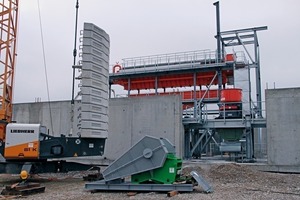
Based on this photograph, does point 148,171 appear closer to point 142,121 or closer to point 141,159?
point 141,159

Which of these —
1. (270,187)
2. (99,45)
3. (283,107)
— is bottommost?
(270,187)

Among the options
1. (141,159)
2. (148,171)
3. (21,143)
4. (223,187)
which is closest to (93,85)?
(21,143)

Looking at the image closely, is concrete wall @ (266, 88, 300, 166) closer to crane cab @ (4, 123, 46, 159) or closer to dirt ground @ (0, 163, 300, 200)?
dirt ground @ (0, 163, 300, 200)

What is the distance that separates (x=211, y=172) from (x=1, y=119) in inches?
344

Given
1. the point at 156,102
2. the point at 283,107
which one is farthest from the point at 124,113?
the point at 283,107

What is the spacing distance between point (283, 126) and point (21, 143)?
1172 centimetres

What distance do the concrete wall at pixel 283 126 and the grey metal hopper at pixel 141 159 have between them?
7.50 meters

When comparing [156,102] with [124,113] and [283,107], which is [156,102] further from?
[283,107]

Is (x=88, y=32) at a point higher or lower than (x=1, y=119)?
higher

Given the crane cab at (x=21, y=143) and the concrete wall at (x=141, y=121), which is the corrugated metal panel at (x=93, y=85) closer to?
the crane cab at (x=21, y=143)

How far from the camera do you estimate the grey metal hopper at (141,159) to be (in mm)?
10047

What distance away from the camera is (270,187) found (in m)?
11.0

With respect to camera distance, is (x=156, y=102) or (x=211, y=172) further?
(x=156, y=102)

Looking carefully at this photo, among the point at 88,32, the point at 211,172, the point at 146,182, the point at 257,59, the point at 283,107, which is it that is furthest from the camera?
the point at 257,59
